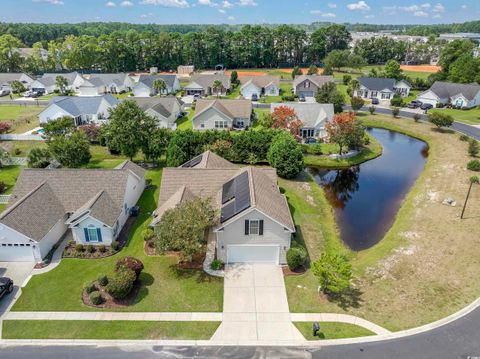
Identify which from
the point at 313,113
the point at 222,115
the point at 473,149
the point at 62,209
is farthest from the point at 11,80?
the point at 473,149

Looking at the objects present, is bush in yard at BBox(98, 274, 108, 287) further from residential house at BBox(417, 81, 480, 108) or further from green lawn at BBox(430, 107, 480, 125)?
residential house at BBox(417, 81, 480, 108)

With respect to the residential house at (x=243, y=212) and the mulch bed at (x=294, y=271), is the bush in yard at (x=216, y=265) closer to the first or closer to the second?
the residential house at (x=243, y=212)

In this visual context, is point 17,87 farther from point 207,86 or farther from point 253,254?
point 253,254

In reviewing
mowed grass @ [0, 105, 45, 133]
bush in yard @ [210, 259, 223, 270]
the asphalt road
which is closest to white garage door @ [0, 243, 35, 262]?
the asphalt road

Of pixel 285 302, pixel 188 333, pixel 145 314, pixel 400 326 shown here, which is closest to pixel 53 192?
pixel 145 314

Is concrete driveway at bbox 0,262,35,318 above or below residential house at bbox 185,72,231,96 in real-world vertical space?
below

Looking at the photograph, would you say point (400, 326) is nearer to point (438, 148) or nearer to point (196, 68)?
point (438, 148)

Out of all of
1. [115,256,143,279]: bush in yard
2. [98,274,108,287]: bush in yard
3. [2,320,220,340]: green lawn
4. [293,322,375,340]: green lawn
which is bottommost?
[2,320,220,340]: green lawn
